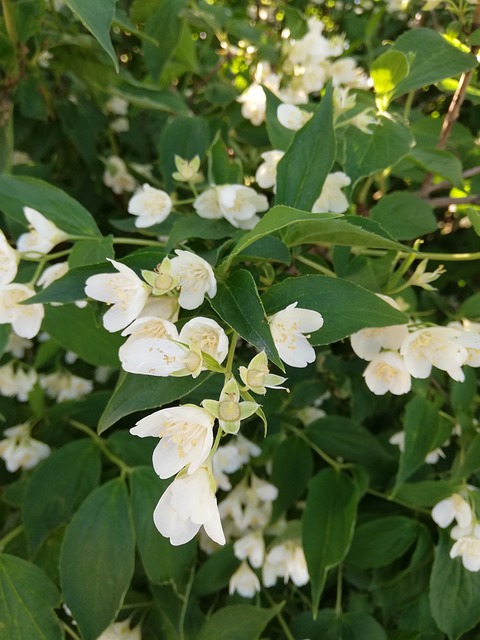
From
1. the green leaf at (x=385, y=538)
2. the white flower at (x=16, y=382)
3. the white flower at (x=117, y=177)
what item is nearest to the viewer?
the green leaf at (x=385, y=538)

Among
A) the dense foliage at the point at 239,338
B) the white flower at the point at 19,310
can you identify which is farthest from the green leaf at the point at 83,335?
the white flower at the point at 19,310

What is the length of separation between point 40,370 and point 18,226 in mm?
539

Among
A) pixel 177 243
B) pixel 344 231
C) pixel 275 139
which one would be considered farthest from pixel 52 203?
pixel 344 231

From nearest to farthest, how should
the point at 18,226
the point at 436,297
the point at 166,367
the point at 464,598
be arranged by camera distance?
the point at 166,367 < the point at 464,598 < the point at 18,226 < the point at 436,297

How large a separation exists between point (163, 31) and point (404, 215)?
26.1 inches

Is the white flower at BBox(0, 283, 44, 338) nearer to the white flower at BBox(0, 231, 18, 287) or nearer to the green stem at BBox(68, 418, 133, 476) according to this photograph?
the white flower at BBox(0, 231, 18, 287)

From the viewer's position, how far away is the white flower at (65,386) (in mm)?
1393

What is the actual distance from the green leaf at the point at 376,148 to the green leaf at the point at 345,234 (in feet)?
0.58

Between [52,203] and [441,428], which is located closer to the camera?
[52,203]

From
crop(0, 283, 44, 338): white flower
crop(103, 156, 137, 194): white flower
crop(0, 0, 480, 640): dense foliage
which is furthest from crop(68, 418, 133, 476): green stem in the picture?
crop(103, 156, 137, 194): white flower

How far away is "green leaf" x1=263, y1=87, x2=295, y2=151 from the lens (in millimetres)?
966

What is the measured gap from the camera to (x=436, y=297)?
1.30 m

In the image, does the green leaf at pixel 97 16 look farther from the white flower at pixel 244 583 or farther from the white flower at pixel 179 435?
the white flower at pixel 244 583

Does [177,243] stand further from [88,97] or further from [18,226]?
[88,97]
